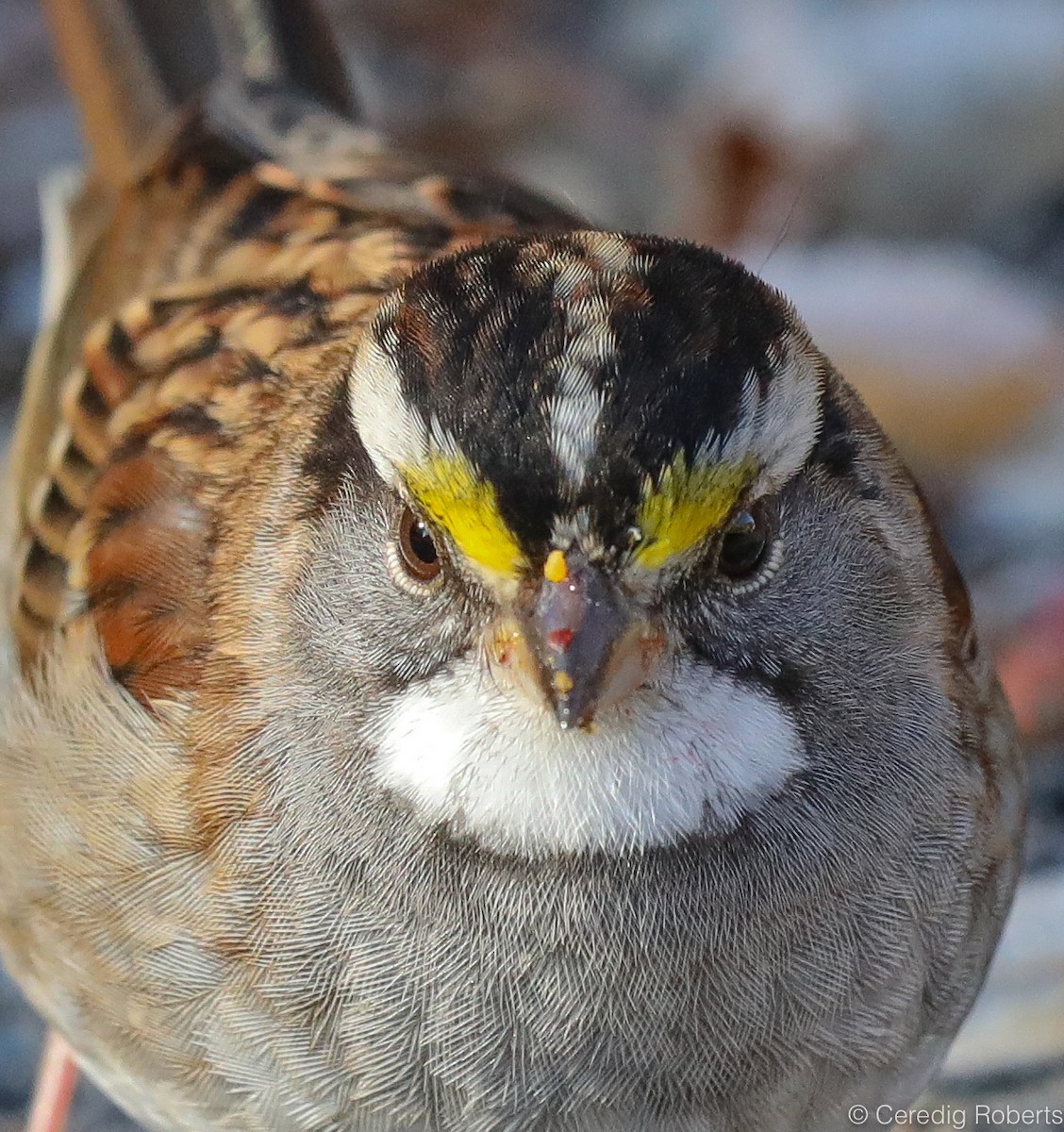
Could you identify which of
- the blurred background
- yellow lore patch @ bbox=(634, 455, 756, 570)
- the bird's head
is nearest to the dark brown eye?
the bird's head

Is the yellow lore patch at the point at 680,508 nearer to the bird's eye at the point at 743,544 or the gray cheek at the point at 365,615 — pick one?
the bird's eye at the point at 743,544

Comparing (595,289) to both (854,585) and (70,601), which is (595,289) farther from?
(70,601)

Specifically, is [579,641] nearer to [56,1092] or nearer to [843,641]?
[843,641]

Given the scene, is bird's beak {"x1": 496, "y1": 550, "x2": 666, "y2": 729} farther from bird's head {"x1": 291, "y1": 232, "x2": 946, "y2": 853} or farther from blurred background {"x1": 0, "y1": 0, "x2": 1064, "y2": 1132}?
blurred background {"x1": 0, "y1": 0, "x2": 1064, "y2": 1132}

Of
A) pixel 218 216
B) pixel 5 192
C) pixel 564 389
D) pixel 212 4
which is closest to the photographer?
pixel 564 389

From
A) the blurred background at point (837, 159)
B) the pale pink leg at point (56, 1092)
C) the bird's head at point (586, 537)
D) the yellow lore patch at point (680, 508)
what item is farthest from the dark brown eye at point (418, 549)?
the blurred background at point (837, 159)

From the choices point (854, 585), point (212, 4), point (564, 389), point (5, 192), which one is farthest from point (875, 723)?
point (5, 192)

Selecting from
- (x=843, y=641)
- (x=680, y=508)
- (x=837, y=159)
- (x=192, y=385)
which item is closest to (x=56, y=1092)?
(x=192, y=385)
